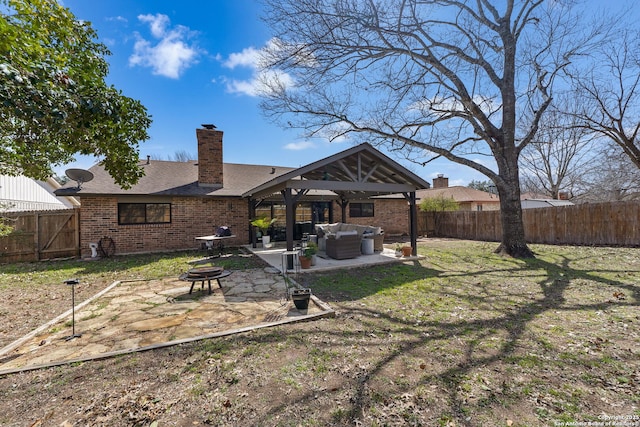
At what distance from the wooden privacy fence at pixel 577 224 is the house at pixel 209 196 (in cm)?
773

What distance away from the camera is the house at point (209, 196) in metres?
9.19

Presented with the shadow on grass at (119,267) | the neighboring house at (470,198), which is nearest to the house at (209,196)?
the shadow on grass at (119,267)

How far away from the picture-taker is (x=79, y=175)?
34.1 feet

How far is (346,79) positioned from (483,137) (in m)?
5.80

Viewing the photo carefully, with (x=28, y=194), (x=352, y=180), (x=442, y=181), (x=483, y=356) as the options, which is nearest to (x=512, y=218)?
(x=352, y=180)

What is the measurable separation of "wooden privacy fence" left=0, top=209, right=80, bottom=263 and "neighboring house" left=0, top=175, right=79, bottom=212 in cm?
572

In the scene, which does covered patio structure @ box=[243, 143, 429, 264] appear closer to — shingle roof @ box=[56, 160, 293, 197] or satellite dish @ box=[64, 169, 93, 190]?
shingle roof @ box=[56, 160, 293, 197]

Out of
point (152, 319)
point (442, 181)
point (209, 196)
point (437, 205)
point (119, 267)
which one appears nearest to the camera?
point (152, 319)

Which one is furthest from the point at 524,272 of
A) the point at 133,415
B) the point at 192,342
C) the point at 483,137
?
the point at 133,415

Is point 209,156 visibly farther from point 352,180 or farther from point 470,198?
point 470,198

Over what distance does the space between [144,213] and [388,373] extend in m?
12.0

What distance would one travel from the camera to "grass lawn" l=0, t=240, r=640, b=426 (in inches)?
96.0

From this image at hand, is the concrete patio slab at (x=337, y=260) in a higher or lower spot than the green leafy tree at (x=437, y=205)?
lower

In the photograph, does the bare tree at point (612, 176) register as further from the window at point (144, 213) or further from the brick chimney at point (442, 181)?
the window at point (144, 213)
